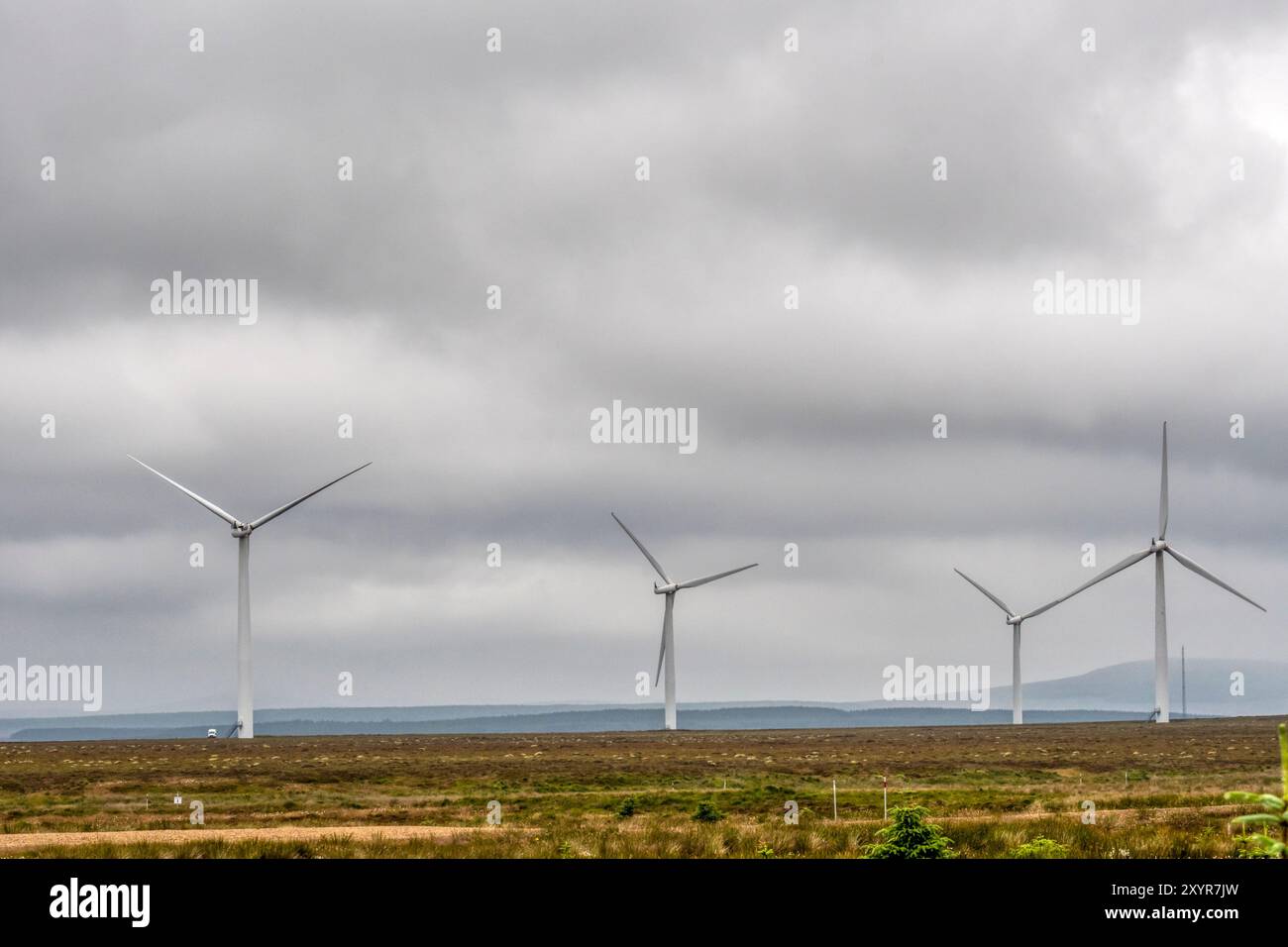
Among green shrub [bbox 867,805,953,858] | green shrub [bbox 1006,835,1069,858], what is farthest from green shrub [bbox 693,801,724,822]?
green shrub [bbox 867,805,953,858]

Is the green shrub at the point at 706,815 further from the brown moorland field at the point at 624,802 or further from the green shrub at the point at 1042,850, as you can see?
the green shrub at the point at 1042,850

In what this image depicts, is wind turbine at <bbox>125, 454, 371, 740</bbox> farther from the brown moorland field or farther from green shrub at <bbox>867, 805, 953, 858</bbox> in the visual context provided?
green shrub at <bbox>867, 805, 953, 858</bbox>

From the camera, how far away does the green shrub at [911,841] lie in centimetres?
2402

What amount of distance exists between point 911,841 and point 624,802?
98.8 feet

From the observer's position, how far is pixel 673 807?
2045 inches

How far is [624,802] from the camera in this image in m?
53.3

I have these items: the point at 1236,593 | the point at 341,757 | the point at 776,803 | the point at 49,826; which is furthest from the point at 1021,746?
the point at 49,826

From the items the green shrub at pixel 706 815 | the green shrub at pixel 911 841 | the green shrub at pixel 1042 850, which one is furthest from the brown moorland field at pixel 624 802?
the green shrub at pixel 911 841

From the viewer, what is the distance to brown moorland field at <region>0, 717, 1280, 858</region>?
102 ft

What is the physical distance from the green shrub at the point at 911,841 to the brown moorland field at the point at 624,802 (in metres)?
3.56

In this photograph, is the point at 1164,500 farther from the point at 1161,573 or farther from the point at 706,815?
the point at 706,815

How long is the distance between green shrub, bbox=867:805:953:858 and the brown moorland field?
11.7 feet
